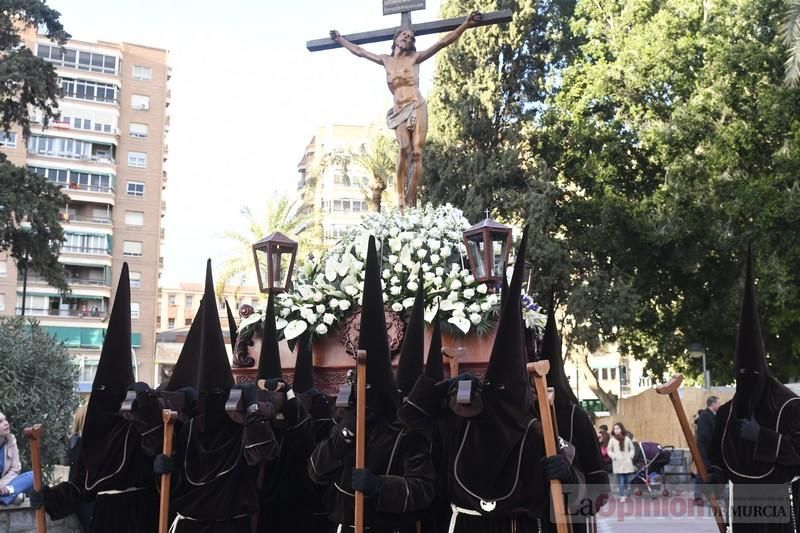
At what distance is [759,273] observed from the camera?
23.0m

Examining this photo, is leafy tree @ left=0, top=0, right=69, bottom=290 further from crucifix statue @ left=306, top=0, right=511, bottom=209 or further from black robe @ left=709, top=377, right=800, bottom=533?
black robe @ left=709, top=377, right=800, bottom=533

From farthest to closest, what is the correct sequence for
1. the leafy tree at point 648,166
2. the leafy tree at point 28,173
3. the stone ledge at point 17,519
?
the leafy tree at point 648,166 → the leafy tree at point 28,173 → the stone ledge at point 17,519

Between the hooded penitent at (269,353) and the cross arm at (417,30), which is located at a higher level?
the cross arm at (417,30)

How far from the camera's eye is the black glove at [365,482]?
201 inches

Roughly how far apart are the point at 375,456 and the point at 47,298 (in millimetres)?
57683

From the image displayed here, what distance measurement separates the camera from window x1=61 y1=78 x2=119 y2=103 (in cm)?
5999

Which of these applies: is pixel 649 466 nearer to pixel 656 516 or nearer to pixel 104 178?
pixel 656 516

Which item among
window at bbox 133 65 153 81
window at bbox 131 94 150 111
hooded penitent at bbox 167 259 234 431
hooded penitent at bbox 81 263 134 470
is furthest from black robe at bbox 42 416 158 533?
window at bbox 133 65 153 81

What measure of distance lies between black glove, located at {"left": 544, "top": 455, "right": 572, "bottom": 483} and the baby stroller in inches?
547

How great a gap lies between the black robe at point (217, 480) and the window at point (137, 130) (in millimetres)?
60113

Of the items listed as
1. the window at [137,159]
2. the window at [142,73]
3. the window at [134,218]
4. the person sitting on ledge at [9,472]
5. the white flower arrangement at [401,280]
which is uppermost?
the window at [142,73]

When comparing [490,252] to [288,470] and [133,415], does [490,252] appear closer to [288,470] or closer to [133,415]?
[288,470]

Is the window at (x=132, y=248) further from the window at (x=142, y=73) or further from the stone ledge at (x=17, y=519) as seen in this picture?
the stone ledge at (x=17, y=519)

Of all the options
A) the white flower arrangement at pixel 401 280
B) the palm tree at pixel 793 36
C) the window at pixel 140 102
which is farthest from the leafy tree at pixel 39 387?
the window at pixel 140 102
